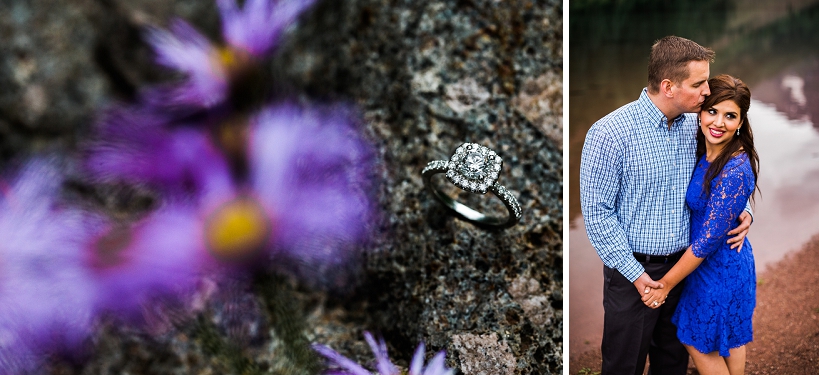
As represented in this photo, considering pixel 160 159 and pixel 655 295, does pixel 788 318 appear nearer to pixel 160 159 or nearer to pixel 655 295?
pixel 655 295

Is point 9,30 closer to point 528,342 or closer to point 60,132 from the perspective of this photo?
point 60,132

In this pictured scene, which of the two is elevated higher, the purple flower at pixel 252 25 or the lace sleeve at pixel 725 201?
the purple flower at pixel 252 25

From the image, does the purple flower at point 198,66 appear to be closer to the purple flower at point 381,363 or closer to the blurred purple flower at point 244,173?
the blurred purple flower at point 244,173

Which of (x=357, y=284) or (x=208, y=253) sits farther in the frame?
(x=357, y=284)

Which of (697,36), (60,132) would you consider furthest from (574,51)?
(60,132)

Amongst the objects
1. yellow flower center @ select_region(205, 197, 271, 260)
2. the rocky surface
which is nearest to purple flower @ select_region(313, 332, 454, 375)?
the rocky surface

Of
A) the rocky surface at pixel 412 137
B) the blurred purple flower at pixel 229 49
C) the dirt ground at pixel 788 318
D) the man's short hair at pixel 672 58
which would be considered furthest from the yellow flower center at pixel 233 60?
the dirt ground at pixel 788 318
